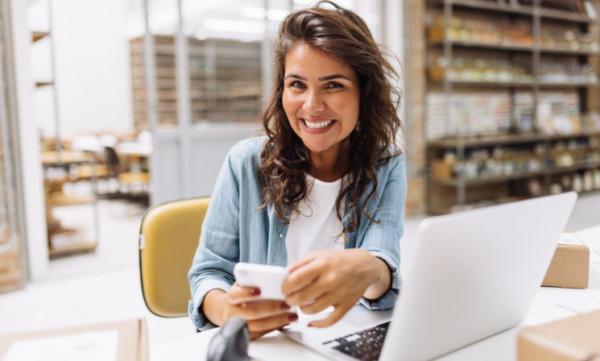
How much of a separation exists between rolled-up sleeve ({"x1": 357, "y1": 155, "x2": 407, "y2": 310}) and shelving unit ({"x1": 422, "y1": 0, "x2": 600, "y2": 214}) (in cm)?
385

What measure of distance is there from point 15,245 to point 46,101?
16.5 ft

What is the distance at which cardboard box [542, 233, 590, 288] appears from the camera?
Answer: 1.17 meters

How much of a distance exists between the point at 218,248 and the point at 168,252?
0.24 metres

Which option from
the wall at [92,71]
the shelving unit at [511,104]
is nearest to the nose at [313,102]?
the shelving unit at [511,104]

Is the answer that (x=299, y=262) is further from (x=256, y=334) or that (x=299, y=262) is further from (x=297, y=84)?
(x=297, y=84)

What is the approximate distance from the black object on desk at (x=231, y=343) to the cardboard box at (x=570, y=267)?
81cm

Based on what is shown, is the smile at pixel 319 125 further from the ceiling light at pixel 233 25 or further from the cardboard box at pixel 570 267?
the ceiling light at pixel 233 25

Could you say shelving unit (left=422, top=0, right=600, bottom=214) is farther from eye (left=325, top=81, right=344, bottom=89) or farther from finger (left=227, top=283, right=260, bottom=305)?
finger (left=227, top=283, right=260, bottom=305)

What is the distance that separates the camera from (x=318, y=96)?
1153mm

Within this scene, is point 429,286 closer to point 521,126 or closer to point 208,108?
point 521,126

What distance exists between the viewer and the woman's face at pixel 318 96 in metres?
1.15

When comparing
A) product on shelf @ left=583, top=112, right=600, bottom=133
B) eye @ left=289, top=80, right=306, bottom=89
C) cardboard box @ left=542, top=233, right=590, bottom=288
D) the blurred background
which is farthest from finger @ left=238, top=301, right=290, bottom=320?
product on shelf @ left=583, top=112, right=600, bottom=133

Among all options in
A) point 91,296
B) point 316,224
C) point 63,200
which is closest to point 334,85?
point 316,224

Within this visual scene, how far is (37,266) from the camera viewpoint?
3332 millimetres
